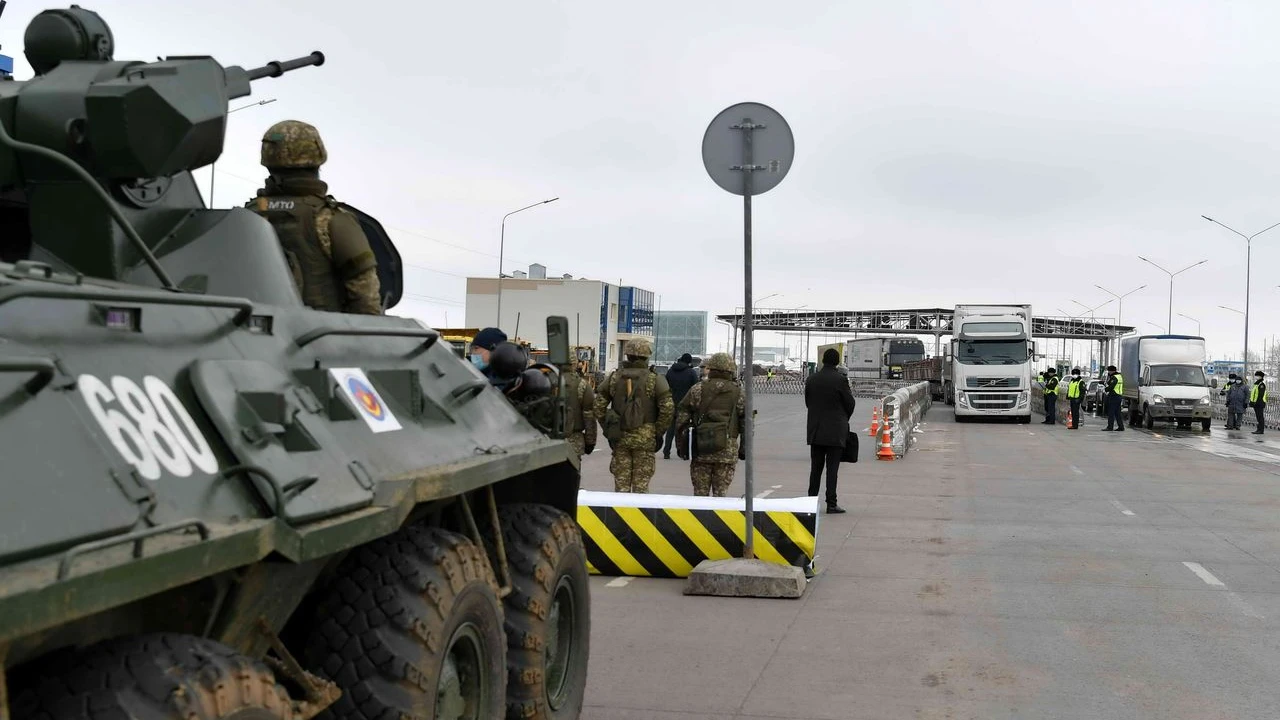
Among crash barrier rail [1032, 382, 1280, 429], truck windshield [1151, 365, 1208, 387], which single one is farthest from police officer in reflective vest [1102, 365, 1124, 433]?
crash barrier rail [1032, 382, 1280, 429]

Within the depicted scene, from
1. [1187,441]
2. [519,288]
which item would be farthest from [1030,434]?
[519,288]

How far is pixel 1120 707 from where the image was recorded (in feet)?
21.4

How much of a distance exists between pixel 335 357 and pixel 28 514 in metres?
1.79

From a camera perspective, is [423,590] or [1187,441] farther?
[1187,441]

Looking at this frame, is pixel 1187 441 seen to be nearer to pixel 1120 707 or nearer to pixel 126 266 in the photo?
pixel 1120 707

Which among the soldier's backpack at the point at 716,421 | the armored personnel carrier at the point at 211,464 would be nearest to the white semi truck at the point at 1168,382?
the soldier's backpack at the point at 716,421

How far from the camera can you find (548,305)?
81.9 m

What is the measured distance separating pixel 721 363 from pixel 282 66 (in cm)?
744

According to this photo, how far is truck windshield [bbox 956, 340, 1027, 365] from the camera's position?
131 feet

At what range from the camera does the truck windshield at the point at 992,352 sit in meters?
39.8

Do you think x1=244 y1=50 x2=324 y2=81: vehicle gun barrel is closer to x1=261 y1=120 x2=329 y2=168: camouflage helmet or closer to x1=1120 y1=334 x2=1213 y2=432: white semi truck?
x1=261 y1=120 x2=329 y2=168: camouflage helmet

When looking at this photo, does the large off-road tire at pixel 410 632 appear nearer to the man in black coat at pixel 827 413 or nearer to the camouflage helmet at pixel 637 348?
the camouflage helmet at pixel 637 348

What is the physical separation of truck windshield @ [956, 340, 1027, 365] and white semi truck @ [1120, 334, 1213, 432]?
341cm

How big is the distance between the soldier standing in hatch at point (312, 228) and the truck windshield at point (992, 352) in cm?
3631
